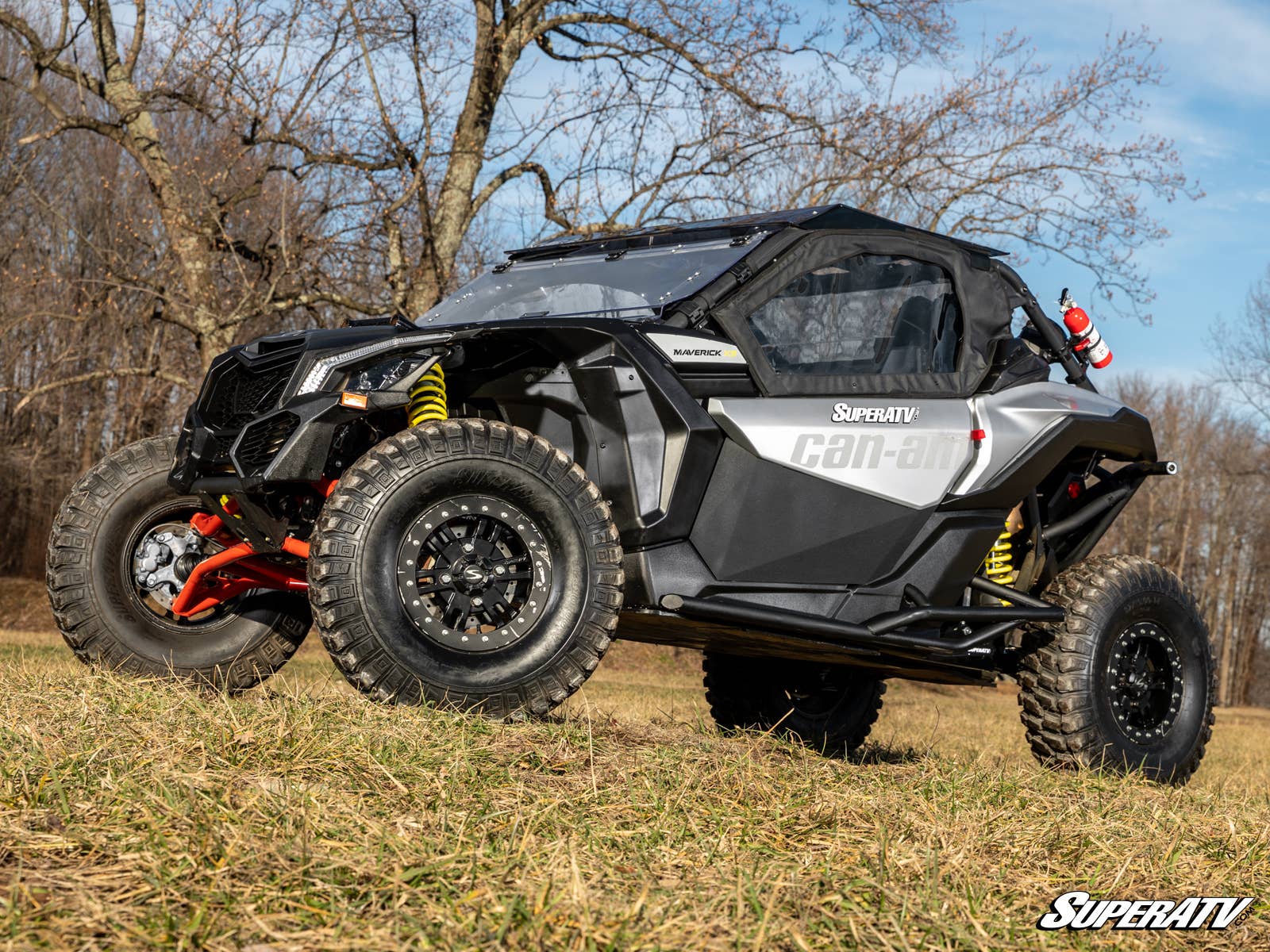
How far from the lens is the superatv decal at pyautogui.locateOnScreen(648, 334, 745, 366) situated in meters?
4.90

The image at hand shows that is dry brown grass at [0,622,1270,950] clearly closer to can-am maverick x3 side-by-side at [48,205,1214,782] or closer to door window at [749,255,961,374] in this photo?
can-am maverick x3 side-by-side at [48,205,1214,782]

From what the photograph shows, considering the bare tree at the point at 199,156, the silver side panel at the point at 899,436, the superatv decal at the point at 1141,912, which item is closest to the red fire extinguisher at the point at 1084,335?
the silver side panel at the point at 899,436

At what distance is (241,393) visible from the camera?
15.7ft

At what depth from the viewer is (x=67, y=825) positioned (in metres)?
2.76

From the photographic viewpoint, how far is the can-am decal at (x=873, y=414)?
17.0 feet

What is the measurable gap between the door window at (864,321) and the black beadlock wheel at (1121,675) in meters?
1.31

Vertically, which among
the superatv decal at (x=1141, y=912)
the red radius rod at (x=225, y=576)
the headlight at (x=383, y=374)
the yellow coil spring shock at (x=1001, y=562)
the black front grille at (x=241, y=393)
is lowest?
the superatv decal at (x=1141, y=912)

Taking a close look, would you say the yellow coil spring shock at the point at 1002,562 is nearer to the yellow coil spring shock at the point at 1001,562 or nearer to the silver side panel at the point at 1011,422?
the yellow coil spring shock at the point at 1001,562

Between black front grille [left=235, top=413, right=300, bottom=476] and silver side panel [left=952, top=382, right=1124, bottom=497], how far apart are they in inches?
107

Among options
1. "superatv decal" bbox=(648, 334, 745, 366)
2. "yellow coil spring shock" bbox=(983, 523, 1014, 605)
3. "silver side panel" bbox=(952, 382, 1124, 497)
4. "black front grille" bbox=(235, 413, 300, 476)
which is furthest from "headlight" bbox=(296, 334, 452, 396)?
"yellow coil spring shock" bbox=(983, 523, 1014, 605)

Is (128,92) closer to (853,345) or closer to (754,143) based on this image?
(754,143)

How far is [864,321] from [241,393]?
254 cm

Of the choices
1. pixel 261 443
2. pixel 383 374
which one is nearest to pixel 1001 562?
pixel 383 374

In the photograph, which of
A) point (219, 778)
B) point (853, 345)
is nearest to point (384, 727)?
point (219, 778)
